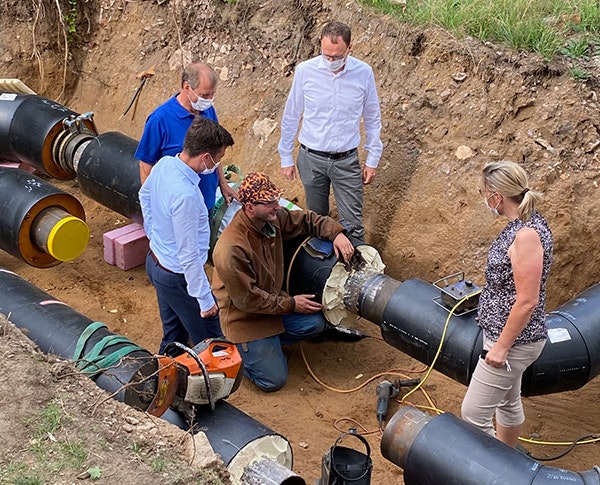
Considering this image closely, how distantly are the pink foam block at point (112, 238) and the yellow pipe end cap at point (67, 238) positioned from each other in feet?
3.47

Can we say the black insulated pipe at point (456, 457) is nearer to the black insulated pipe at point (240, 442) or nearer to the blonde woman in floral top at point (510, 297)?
the blonde woman in floral top at point (510, 297)

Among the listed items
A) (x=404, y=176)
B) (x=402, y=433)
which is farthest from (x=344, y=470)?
(x=404, y=176)

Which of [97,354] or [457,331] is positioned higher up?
[457,331]

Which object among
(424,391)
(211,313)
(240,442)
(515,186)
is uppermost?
(515,186)

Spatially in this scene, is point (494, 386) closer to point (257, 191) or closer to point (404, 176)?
point (257, 191)

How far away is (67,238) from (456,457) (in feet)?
10.5

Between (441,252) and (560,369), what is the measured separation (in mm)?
1867

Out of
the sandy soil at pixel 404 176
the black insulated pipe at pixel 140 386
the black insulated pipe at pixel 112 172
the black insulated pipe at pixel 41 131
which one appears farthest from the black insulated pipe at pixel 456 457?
the black insulated pipe at pixel 41 131

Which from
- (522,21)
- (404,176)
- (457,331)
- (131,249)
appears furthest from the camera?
(131,249)

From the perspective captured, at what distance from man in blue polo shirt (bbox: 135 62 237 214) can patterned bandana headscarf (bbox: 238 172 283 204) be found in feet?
1.42

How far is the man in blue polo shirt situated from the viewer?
5169 millimetres

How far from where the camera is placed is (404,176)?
6.56 metres

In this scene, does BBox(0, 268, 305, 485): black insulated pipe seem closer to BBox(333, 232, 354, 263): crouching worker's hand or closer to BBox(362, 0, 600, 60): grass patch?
BBox(333, 232, 354, 263): crouching worker's hand

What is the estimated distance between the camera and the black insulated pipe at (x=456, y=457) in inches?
145
